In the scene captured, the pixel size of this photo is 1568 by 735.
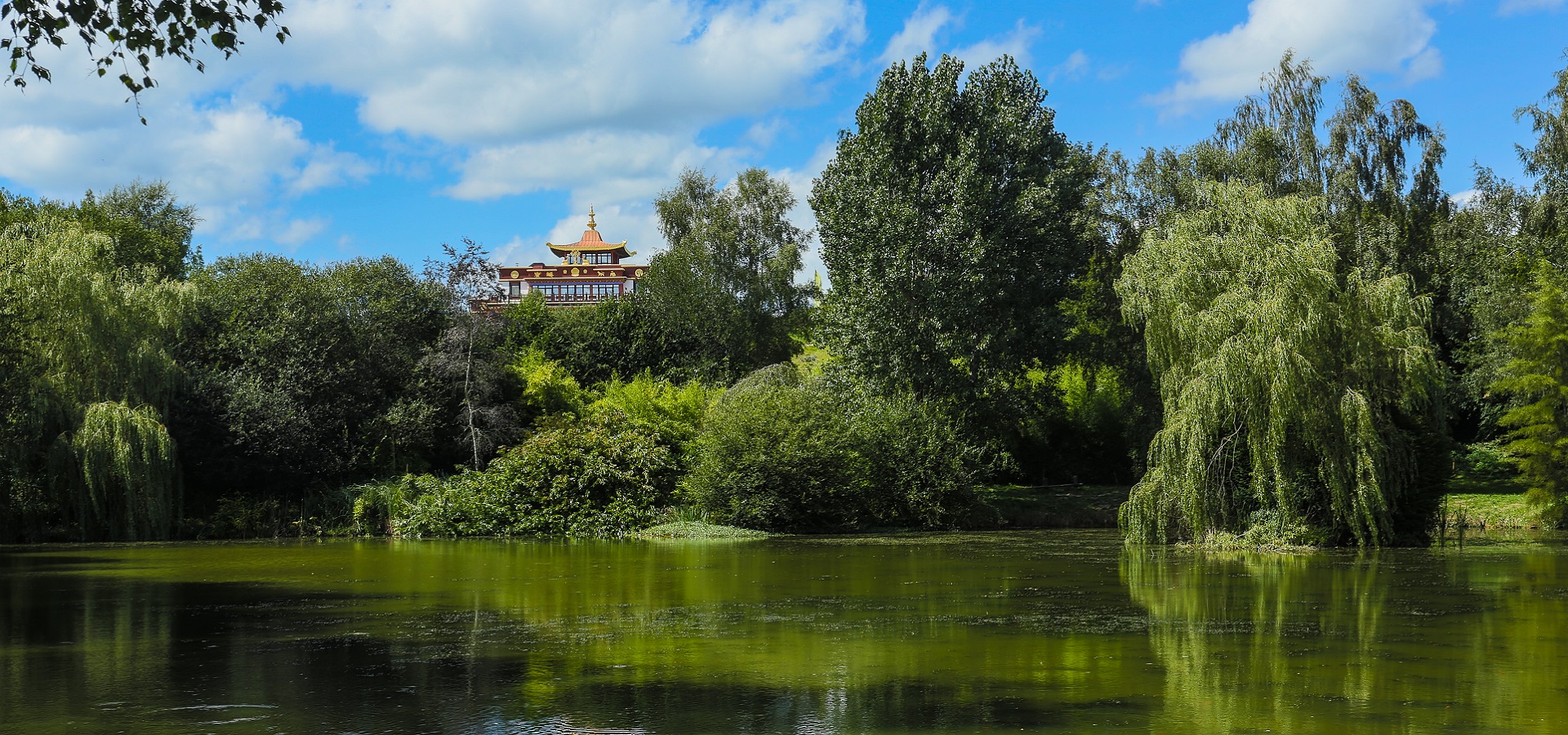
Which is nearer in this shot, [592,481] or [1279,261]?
[1279,261]

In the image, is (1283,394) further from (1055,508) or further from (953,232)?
(1055,508)

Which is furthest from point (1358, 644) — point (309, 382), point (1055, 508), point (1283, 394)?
point (309, 382)

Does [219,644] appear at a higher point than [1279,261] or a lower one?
lower

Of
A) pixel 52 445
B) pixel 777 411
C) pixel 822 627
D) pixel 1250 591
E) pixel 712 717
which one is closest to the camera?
pixel 712 717

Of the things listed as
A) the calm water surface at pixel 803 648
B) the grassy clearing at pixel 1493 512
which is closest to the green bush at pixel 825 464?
the calm water surface at pixel 803 648

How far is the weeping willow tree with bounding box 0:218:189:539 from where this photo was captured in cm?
2866

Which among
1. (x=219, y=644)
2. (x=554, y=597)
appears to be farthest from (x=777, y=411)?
(x=219, y=644)

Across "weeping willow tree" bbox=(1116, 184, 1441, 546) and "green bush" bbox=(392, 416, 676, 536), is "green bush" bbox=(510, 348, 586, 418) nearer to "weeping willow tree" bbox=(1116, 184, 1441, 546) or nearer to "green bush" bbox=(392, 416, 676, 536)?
"green bush" bbox=(392, 416, 676, 536)

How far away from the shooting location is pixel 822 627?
40.6 feet

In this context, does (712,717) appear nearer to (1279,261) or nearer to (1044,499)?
(1279,261)

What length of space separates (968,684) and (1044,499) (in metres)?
28.2

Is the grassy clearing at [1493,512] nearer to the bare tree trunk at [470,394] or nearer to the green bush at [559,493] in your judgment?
the green bush at [559,493]

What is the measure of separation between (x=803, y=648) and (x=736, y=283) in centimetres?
4224

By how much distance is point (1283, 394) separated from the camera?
21703 millimetres
